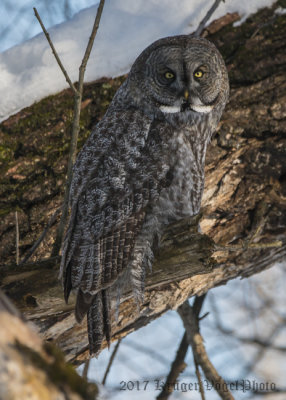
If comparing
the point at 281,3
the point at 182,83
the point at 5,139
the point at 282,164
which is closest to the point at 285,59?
the point at 281,3

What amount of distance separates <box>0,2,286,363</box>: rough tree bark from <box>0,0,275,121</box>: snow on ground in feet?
0.32

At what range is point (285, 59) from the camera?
290cm

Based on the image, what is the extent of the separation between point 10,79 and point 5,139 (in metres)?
0.41

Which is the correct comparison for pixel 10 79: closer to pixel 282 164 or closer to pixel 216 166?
pixel 216 166

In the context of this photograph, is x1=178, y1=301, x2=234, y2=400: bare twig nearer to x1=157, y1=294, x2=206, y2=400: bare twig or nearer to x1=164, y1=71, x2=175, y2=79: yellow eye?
x1=157, y1=294, x2=206, y2=400: bare twig

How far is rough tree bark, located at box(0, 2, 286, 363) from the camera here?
8.74ft

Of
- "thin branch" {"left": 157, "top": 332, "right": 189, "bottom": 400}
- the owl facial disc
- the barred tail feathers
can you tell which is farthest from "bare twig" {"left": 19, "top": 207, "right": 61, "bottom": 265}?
"thin branch" {"left": 157, "top": 332, "right": 189, "bottom": 400}

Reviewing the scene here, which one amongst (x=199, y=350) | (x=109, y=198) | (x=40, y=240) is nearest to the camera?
(x=109, y=198)

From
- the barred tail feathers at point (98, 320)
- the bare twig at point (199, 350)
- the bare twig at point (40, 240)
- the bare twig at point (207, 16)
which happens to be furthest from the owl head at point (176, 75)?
the bare twig at point (199, 350)

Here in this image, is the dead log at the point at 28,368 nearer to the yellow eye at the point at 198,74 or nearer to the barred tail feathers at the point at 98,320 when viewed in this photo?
the barred tail feathers at the point at 98,320

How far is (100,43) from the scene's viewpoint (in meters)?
2.97

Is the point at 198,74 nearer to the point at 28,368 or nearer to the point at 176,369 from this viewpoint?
the point at 176,369

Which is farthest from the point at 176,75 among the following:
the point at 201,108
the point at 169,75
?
the point at 201,108

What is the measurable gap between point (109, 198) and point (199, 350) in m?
1.42
